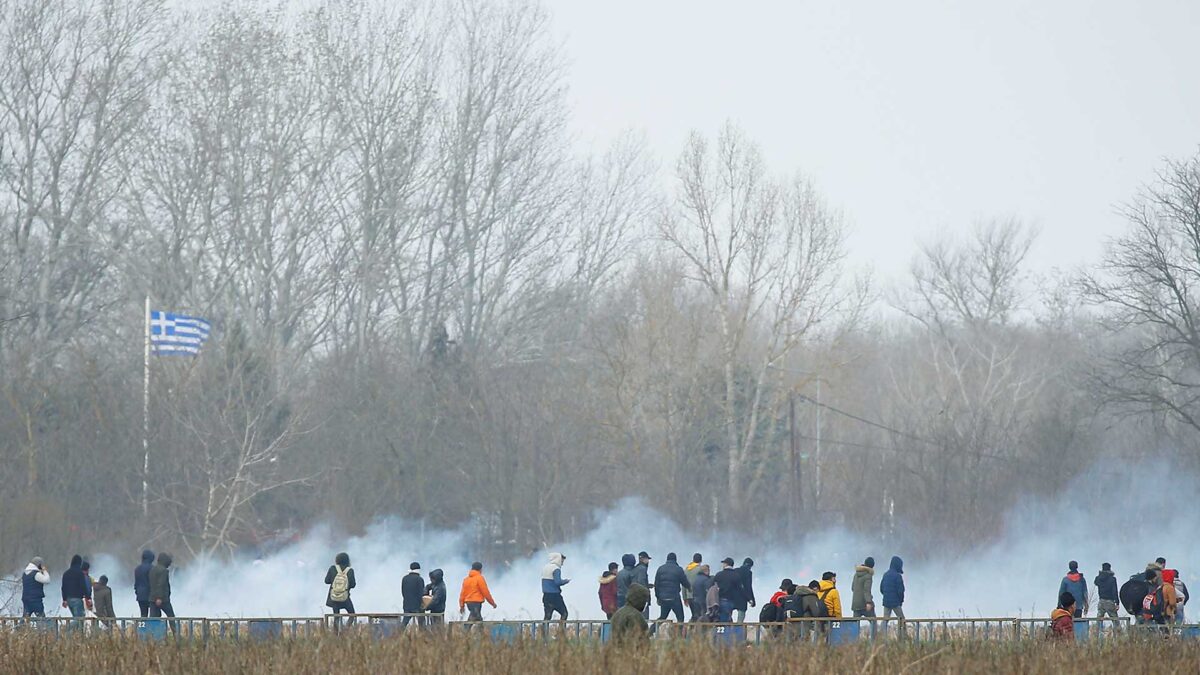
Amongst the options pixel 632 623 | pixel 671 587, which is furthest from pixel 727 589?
pixel 632 623

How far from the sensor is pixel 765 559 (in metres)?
46.8

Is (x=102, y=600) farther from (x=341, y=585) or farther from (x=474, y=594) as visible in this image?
(x=474, y=594)

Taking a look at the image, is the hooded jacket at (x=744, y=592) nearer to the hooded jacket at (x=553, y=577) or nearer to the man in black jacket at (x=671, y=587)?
the man in black jacket at (x=671, y=587)

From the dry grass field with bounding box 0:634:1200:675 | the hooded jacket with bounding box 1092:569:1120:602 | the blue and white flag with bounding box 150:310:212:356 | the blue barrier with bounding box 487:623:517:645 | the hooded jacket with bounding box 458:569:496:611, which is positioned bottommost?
the dry grass field with bounding box 0:634:1200:675

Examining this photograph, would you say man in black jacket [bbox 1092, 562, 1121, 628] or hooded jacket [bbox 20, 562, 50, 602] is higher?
hooded jacket [bbox 20, 562, 50, 602]

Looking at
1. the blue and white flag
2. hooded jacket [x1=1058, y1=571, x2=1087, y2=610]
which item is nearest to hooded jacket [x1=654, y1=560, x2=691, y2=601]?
hooded jacket [x1=1058, y1=571, x2=1087, y2=610]

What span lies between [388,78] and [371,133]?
2092 mm

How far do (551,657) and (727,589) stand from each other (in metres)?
10.1

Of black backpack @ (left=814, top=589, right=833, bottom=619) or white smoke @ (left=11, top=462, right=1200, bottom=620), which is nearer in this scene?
black backpack @ (left=814, top=589, right=833, bottom=619)

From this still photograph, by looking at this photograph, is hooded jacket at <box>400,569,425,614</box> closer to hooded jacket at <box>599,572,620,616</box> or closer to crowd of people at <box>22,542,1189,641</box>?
crowd of people at <box>22,542,1189,641</box>

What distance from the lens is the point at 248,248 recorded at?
52.1 metres

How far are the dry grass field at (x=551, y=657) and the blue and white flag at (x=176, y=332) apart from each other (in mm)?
25455

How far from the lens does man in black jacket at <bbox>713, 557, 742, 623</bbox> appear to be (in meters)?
25.1

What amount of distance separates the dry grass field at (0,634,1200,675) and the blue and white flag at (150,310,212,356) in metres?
25.5
